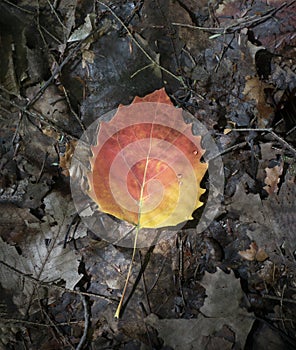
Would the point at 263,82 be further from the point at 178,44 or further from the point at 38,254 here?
the point at 38,254

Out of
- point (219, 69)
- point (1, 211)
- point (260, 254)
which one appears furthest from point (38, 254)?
point (219, 69)

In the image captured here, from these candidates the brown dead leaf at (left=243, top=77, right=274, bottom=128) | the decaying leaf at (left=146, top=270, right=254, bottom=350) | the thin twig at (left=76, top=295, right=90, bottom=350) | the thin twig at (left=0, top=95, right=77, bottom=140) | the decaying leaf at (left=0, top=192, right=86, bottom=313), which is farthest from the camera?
the thin twig at (left=0, top=95, right=77, bottom=140)

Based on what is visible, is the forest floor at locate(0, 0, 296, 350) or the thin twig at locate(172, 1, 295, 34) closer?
the forest floor at locate(0, 0, 296, 350)

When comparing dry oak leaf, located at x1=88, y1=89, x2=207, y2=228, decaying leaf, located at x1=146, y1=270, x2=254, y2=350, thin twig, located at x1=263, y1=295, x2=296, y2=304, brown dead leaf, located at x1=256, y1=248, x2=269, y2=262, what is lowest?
thin twig, located at x1=263, y1=295, x2=296, y2=304

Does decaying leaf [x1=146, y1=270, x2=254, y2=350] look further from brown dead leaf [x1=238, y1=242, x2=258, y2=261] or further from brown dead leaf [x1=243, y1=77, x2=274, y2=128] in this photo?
brown dead leaf [x1=243, y1=77, x2=274, y2=128]

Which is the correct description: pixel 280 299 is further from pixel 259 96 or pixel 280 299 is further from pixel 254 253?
pixel 259 96

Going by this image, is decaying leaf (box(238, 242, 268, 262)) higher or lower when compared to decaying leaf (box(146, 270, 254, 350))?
higher

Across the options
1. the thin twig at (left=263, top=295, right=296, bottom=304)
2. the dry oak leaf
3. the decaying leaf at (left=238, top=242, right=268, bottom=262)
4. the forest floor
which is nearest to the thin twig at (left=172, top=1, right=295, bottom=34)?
the forest floor

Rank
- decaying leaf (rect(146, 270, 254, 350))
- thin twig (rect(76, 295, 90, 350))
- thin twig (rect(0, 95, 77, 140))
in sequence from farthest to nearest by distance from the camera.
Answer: thin twig (rect(0, 95, 77, 140)), thin twig (rect(76, 295, 90, 350)), decaying leaf (rect(146, 270, 254, 350))
